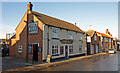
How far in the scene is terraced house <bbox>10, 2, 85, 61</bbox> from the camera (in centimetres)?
1673

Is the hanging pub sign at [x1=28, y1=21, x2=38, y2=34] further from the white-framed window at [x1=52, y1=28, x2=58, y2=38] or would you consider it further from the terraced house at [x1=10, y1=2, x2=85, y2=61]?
the white-framed window at [x1=52, y1=28, x2=58, y2=38]

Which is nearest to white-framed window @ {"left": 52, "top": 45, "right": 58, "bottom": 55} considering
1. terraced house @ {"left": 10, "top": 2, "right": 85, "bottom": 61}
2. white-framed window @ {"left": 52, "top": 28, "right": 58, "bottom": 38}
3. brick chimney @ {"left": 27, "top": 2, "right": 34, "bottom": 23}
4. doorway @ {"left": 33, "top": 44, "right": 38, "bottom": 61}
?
terraced house @ {"left": 10, "top": 2, "right": 85, "bottom": 61}

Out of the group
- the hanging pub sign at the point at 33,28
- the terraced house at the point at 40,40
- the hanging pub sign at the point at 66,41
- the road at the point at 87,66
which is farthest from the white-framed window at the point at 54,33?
the road at the point at 87,66

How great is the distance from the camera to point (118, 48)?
54.3 m

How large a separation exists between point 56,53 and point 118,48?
158ft

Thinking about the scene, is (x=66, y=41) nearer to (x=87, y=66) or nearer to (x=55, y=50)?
(x=55, y=50)

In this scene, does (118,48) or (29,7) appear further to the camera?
(118,48)

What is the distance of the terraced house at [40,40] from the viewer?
54.9 ft

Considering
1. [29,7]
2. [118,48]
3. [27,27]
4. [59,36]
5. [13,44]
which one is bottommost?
[118,48]

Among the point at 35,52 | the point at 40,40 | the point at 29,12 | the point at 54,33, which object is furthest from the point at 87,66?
the point at 29,12

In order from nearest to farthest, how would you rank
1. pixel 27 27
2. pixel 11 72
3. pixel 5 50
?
1. pixel 11 72
2. pixel 27 27
3. pixel 5 50

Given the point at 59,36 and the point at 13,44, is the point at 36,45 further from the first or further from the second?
the point at 13,44

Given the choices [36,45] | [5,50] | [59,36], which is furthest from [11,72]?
[5,50]

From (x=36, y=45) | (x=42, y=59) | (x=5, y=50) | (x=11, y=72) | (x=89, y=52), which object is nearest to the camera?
(x=11, y=72)
